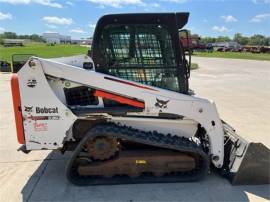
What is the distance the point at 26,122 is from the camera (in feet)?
14.1

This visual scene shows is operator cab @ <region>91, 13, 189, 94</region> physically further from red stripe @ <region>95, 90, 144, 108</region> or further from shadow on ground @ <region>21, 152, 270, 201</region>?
shadow on ground @ <region>21, 152, 270, 201</region>

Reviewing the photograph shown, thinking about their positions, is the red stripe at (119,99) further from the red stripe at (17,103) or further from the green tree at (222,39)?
the green tree at (222,39)

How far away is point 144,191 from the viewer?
13.5 ft

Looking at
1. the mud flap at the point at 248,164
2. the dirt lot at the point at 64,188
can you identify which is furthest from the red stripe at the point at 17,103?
the mud flap at the point at 248,164

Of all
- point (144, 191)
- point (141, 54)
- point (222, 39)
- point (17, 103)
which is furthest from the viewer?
point (222, 39)

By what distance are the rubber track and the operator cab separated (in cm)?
70

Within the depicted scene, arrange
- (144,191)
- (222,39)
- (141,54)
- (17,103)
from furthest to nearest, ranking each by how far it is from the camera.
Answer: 1. (222,39)
2. (141,54)
3. (17,103)
4. (144,191)

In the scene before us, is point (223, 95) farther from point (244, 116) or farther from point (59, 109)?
point (59, 109)

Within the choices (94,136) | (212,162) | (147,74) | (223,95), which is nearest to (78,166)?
(94,136)

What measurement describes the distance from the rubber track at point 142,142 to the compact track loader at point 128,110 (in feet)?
0.04

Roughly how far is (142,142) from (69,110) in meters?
1.05

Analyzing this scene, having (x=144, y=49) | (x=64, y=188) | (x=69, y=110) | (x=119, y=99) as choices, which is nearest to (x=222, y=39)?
(x=144, y=49)

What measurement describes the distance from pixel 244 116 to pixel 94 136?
5.43 m

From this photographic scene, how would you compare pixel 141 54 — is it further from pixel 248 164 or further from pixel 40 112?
pixel 248 164
